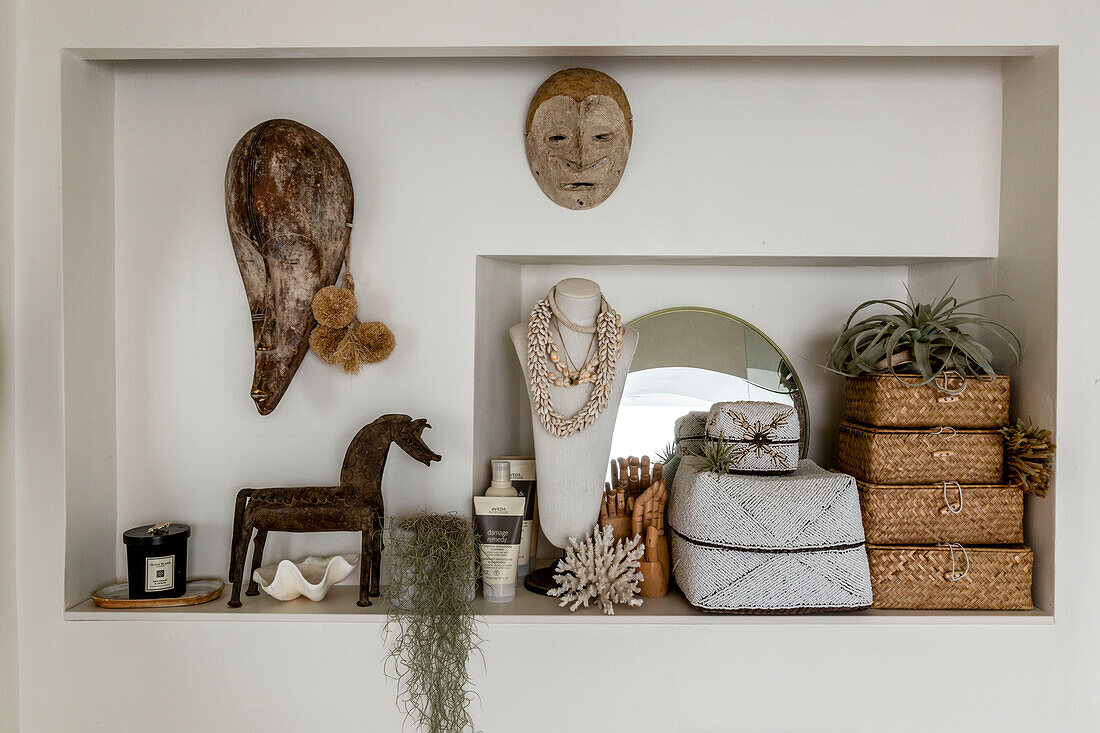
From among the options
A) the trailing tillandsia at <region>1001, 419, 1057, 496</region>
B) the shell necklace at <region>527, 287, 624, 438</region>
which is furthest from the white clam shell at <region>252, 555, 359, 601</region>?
the trailing tillandsia at <region>1001, 419, 1057, 496</region>

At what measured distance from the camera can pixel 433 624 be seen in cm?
143

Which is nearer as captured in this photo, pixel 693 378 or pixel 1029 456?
pixel 1029 456

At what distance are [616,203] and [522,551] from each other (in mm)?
790

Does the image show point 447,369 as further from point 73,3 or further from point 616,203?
point 73,3

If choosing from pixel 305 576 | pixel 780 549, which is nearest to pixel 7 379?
pixel 305 576

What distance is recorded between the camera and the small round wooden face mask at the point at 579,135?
152cm

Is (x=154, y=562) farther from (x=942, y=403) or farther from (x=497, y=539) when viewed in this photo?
(x=942, y=403)

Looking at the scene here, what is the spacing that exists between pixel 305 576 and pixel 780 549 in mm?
996

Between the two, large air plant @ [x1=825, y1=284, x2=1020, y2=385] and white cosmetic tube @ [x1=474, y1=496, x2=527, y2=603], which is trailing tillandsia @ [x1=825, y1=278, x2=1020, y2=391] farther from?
white cosmetic tube @ [x1=474, y1=496, x2=527, y2=603]

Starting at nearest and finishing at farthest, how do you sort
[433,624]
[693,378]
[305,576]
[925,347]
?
[433,624] < [925,347] < [305,576] < [693,378]

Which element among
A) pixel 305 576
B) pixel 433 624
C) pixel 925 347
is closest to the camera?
pixel 433 624

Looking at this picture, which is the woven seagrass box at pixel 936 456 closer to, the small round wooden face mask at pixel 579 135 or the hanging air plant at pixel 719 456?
the hanging air plant at pixel 719 456

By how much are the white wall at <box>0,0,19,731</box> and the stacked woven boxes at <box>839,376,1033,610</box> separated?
1696mm

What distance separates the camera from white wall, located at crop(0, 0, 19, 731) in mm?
1448
